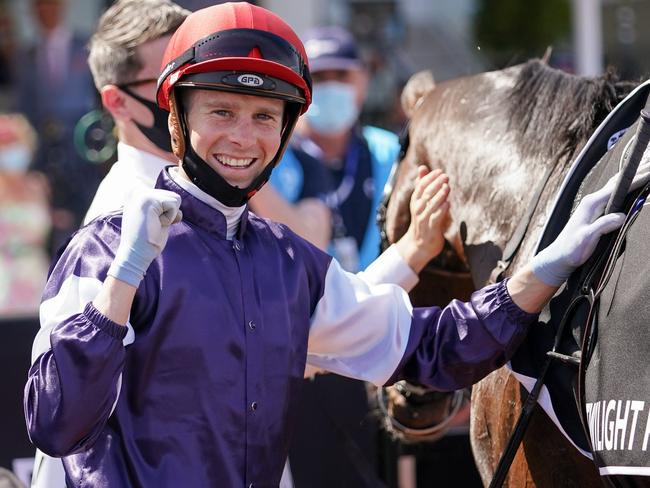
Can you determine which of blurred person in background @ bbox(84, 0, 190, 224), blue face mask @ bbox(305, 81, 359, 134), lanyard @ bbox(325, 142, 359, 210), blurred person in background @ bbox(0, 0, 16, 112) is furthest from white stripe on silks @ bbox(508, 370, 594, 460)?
blurred person in background @ bbox(0, 0, 16, 112)

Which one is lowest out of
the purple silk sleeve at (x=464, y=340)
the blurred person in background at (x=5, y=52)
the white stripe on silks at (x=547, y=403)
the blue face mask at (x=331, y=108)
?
the white stripe on silks at (x=547, y=403)

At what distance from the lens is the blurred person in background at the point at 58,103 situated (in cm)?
820

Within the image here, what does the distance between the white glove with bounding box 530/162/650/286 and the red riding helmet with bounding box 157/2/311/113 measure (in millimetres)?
626

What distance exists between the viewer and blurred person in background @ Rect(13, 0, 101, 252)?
820 centimetres

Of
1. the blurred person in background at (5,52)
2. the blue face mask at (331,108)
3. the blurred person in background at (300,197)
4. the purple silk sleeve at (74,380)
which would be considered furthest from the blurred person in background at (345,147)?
the blurred person in background at (5,52)

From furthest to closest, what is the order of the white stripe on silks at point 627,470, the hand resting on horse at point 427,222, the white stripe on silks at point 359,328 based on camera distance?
1. the hand resting on horse at point 427,222
2. the white stripe on silks at point 359,328
3. the white stripe on silks at point 627,470

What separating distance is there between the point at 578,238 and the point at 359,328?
1.83 ft

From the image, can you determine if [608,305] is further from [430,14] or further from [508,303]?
[430,14]

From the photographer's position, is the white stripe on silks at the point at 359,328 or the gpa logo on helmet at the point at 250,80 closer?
the gpa logo on helmet at the point at 250,80

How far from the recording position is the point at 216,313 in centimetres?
226

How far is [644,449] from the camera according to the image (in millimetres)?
1923

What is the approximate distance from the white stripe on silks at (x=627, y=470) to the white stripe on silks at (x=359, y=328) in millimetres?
639

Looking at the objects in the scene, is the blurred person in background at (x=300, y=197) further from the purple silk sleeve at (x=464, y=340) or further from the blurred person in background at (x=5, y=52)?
the blurred person in background at (x=5, y=52)

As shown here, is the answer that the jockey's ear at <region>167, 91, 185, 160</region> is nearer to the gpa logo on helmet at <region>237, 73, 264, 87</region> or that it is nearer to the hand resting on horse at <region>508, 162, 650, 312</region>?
the gpa logo on helmet at <region>237, 73, 264, 87</region>
